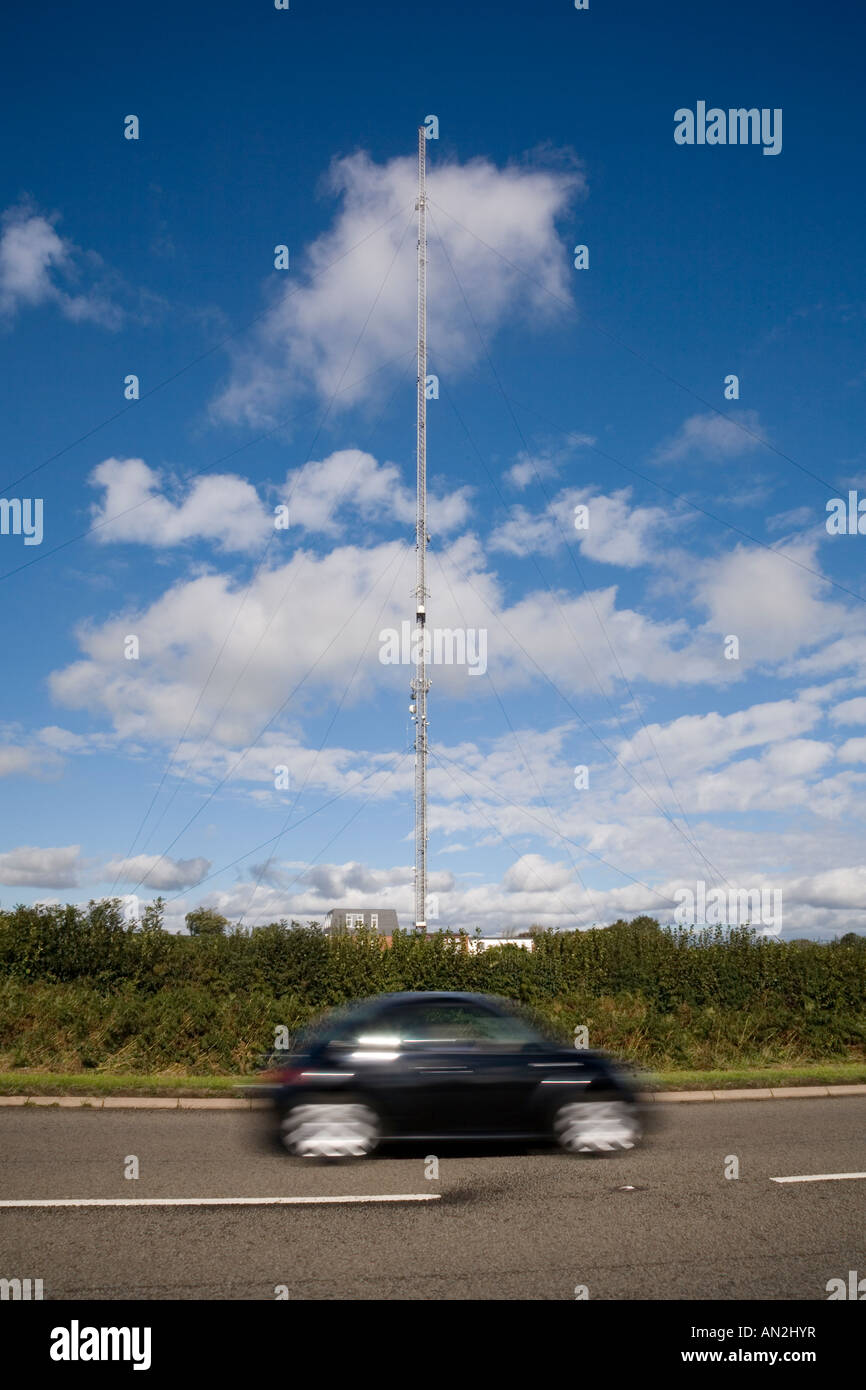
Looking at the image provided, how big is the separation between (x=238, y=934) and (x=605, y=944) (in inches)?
303

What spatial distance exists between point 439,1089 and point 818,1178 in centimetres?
327

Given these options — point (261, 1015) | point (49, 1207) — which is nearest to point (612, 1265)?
point (49, 1207)

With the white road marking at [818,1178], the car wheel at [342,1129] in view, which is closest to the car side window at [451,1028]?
the car wheel at [342,1129]

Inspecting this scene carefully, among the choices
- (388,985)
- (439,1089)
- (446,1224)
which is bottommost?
(388,985)

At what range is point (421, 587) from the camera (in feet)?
74.8

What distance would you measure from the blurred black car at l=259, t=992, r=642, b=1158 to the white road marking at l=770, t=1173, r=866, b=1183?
1.44 meters

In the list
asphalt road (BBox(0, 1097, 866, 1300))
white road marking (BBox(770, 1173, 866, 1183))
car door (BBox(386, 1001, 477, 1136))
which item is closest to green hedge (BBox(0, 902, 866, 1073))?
asphalt road (BBox(0, 1097, 866, 1300))

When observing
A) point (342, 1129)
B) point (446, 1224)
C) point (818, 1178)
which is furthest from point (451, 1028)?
point (818, 1178)

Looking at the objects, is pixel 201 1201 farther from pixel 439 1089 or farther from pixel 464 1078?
pixel 464 1078

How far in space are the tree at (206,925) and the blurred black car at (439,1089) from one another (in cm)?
1100

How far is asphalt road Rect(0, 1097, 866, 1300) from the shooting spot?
16.5 feet

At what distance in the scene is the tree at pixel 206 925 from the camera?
62.7ft
